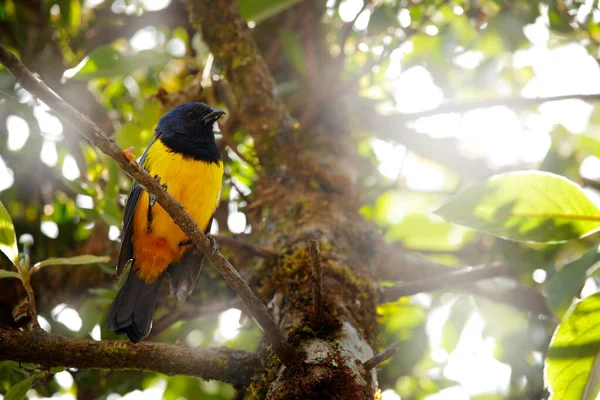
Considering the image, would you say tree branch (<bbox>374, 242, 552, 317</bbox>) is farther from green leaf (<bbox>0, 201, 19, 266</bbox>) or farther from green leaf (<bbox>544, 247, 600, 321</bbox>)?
green leaf (<bbox>0, 201, 19, 266</bbox>)

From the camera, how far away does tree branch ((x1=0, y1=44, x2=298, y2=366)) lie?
1.57 meters

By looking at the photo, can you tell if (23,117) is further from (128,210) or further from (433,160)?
(433,160)

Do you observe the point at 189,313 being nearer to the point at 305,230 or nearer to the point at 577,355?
the point at 305,230

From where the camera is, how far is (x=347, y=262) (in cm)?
277

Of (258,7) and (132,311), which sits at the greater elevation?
(258,7)

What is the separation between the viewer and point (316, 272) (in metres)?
1.99

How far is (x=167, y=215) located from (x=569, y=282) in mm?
2187

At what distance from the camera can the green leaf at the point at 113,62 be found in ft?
9.84

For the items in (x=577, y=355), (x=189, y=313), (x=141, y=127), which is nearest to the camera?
(x=577, y=355)

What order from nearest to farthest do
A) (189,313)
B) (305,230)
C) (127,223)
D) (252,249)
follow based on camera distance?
(252,249) → (305,230) → (127,223) → (189,313)

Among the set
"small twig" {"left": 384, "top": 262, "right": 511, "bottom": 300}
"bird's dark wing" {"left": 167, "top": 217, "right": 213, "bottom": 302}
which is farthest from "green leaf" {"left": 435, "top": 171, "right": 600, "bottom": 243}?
"bird's dark wing" {"left": 167, "top": 217, "right": 213, "bottom": 302}

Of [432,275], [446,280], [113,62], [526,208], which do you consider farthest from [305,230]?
[113,62]

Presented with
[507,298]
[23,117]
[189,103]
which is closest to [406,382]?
[507,298]

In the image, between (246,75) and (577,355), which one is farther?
(246,75)
